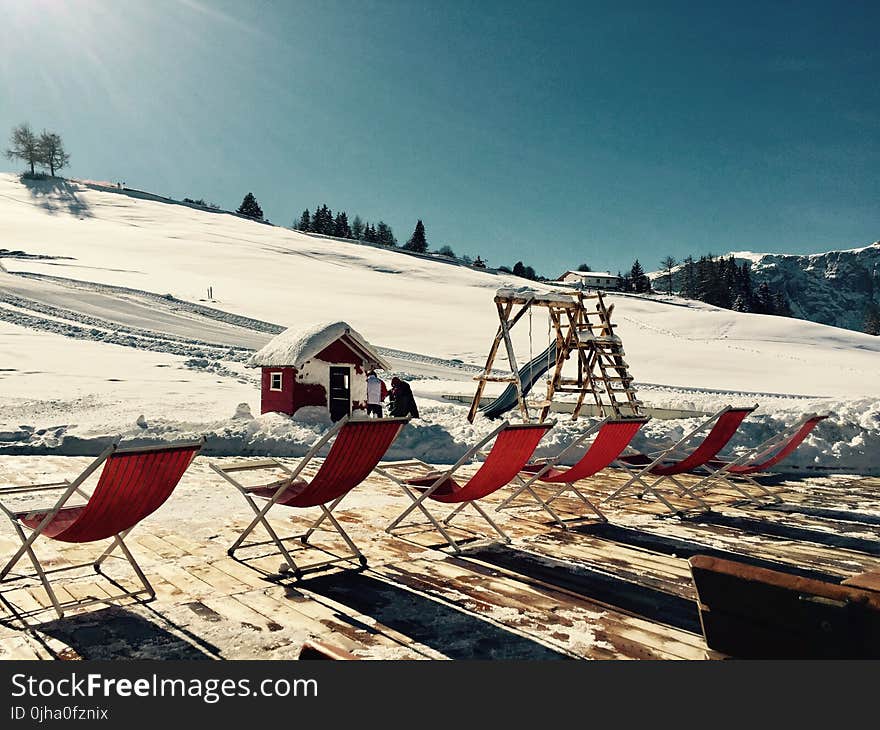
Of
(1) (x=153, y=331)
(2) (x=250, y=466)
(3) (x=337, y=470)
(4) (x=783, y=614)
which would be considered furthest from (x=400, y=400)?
(1) (x=153, y=331)

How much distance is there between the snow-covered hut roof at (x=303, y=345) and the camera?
1155 cm

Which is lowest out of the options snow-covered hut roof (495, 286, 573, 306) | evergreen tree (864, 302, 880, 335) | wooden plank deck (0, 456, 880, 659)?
wooden plank deck (0, 456, 880, 659)

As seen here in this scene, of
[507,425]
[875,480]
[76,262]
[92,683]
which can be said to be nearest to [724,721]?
[92,683]

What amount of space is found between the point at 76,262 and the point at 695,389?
3432cm

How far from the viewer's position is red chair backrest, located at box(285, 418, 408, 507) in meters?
4.37

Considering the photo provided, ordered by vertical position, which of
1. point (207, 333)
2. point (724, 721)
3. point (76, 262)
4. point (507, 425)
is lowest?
point (724, 721)

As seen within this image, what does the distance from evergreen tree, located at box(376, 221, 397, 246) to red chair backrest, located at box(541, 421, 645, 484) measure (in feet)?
295

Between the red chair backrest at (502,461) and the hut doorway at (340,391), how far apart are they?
710cm

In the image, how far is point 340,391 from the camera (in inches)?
485

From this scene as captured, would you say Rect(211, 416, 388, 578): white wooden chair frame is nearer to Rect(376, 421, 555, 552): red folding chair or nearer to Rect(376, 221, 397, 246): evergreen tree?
Rect(376, 421, 555, 552): red folding chair

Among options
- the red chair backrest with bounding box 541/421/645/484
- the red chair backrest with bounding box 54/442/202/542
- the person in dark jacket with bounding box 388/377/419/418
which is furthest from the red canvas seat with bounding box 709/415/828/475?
the person in dark jacket with bounding box 388/377/419/418

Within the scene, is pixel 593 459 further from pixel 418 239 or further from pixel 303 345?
pixel 418 239

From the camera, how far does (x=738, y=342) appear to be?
37219mm

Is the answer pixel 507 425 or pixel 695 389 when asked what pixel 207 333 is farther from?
pixel 507 425
